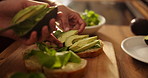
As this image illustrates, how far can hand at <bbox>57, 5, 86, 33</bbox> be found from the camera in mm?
1264

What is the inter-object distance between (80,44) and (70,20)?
0.98 feet

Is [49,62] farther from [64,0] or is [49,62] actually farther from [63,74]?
[64,0]

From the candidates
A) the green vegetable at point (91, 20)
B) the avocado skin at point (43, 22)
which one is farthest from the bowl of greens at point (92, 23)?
the avocado skin at point (43, 22)

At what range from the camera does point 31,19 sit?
88cm

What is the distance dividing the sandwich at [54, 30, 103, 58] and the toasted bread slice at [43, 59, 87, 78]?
0.20 metres

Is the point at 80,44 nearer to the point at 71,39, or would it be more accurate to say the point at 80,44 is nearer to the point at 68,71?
the point at 71,39

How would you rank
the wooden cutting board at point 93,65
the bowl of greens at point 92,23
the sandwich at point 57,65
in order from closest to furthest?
1. the sandwich at point 57,65
2. the wooden cutting board at point 93,65
3. the bowl of greens at point 92,23

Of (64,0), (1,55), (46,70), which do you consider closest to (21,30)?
(46,70)

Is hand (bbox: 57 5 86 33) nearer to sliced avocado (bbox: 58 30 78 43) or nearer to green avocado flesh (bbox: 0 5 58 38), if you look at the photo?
Result: sliced avocado (bbox: 58 30 78 43)

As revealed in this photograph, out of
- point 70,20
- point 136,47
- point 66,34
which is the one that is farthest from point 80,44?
point 136,47

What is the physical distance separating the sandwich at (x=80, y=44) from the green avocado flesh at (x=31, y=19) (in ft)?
0.78

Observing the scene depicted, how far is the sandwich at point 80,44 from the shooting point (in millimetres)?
Result: 1080

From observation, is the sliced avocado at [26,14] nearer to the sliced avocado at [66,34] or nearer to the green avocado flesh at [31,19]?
the green avocado flesh at [31,19]

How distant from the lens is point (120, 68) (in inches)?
42.8
